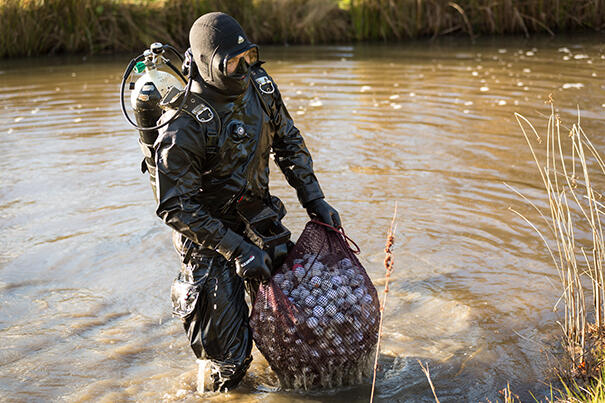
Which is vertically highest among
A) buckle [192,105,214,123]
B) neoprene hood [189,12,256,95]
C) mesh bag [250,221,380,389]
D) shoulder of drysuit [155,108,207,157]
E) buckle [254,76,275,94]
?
neoprene hood [189,12,256,95]

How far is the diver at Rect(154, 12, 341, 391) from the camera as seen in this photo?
3.18m

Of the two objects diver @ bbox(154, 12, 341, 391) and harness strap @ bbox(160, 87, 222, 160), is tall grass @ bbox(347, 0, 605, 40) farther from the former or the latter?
harness strap @ bbox(160, 87, 222, 160)

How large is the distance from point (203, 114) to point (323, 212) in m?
0.92

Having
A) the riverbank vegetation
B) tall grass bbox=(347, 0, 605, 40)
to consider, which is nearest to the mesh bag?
the riverbank vegetation

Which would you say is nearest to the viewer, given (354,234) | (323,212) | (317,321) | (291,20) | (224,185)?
(317,321)

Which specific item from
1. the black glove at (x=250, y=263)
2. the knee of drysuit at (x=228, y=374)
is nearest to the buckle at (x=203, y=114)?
the black glove at (x=250, y=263)

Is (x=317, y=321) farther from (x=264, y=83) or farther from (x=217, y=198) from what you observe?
(x=264, y=83)

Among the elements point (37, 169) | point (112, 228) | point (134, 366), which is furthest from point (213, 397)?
point (37, 169)

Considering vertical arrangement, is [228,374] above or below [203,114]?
below

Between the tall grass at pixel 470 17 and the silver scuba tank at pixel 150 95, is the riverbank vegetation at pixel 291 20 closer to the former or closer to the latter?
the tall grass at pixel 470 17

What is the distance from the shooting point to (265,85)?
360cm

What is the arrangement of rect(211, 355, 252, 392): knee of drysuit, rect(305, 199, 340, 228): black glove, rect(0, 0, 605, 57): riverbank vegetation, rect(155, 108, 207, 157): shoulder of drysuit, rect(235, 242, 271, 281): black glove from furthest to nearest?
rect(0, 0, 605, 57): riverbank vegetation
rect(305, 199, 340, 228): black glove
rect(211, 355, 252, 392): knee of drysuit
rect(235, 242, 271, 281): black glove
rect(155, 108, 207, 157): shoulder of drysuit

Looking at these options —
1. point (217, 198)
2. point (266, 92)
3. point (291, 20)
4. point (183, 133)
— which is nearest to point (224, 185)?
point (217, 198)

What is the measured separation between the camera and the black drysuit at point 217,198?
3.18 m
